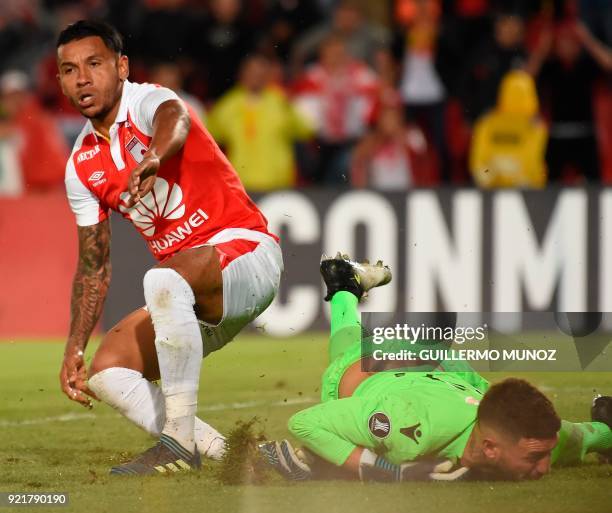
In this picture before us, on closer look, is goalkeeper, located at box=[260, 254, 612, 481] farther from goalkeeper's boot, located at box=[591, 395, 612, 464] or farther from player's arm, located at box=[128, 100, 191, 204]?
player's arm, located at box=[128, 100, 191, 204]

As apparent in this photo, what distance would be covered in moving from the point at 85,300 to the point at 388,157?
22.3ft

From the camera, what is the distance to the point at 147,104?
610 cm

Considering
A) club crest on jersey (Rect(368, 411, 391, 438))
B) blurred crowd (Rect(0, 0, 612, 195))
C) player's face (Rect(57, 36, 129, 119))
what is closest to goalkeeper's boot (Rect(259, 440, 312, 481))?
club crest on jersey (Rect(368, 411, 391, 438))

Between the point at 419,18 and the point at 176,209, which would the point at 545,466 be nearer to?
the point at 176,209

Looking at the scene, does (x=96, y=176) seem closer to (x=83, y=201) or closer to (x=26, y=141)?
(x=83, y=201)

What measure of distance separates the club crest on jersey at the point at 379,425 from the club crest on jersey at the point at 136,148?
1.65 metres

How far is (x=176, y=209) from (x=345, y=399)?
1.22 metres

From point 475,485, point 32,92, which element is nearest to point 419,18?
point 32,92

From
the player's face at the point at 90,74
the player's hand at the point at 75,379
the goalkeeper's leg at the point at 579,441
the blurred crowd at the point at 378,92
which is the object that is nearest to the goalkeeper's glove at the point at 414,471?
the goalkeeper's leg at the point at 579,441

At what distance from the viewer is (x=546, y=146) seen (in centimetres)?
1305

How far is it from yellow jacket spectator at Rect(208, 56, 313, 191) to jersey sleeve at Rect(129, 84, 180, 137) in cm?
681

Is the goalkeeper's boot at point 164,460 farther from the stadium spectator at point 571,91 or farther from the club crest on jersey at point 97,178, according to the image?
the stadium spectator at point 571,91

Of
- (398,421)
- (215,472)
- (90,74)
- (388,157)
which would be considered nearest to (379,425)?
(398,421)

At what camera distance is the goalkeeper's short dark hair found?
5.38 m
